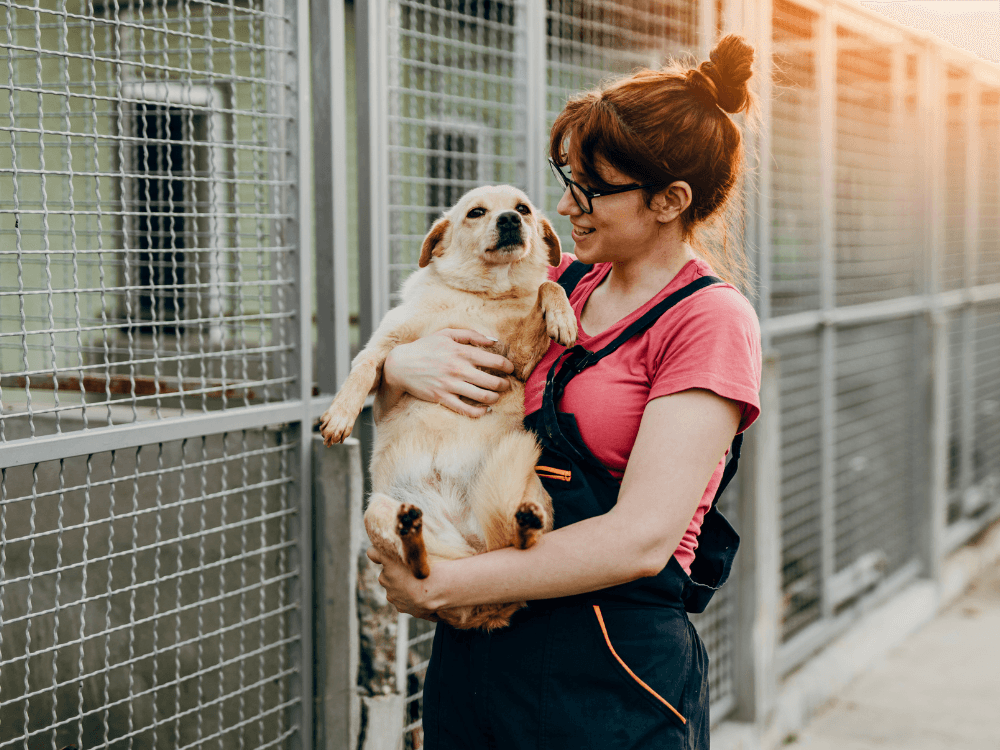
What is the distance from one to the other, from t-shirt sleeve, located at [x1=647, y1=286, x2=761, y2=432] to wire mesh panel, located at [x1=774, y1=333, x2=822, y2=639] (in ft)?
10.00

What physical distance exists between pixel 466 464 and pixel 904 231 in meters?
4.44

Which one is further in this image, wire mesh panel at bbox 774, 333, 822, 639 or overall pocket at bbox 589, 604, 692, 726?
wire mesh panel at bbox 774, 333, 822, 639

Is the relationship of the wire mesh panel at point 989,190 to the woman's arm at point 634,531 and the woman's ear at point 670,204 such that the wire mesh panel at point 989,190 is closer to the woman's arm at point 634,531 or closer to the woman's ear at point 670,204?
the woman's ear at point 670,204

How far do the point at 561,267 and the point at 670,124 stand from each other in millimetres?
605

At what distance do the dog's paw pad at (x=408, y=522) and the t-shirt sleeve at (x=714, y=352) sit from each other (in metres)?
0.42

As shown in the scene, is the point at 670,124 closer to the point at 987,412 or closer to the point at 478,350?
the point at 478,350

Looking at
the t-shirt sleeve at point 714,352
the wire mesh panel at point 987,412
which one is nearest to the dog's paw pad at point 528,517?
the t-shirt sleeve at point 714,352

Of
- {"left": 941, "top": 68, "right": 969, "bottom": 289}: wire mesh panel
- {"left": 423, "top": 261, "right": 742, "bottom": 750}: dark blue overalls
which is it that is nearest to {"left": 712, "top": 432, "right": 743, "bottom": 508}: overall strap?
{"left": 423, "top": 261, "right": 742, "bottom": 750}: dark blue overalls

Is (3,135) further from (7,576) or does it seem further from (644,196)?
(644,196)

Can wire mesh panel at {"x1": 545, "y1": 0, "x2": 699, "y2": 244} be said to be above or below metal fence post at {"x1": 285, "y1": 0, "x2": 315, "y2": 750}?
above

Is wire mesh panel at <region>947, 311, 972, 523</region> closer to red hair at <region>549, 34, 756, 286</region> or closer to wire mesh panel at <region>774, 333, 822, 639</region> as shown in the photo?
wire mesh panel at <region>774, 333, 822, 639</region>

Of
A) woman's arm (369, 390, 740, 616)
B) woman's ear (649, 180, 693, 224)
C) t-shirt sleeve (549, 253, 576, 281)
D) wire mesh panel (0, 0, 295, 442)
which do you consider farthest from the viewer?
wire mesh panel (0, 0, 295, 442)

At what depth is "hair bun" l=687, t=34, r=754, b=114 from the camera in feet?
5.08

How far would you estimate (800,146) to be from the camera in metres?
4.69
